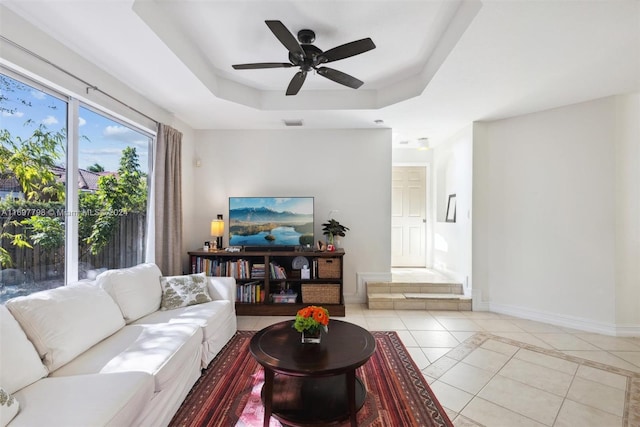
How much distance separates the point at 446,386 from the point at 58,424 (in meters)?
2.39

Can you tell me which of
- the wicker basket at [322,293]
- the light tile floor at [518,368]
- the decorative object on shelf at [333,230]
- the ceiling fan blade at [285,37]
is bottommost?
the light tile floor at [518,368]

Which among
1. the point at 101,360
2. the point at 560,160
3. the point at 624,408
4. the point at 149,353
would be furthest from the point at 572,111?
the point at 101,360

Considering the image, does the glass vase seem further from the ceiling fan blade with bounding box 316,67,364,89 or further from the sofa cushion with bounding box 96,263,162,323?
the ceiling fan blade with bounding box 316,67,364,89

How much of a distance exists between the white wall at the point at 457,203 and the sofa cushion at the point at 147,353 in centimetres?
368

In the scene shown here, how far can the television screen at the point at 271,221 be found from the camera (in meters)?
4.07

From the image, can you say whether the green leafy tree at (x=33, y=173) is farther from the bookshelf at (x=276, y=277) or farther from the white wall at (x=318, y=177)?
the white wall at (x=318, y=177)

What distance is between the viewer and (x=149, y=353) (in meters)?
1.83

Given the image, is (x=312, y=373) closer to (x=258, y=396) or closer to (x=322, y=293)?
(x=258, y=396)

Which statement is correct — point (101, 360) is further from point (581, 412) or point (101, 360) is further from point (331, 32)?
point (581, 412)

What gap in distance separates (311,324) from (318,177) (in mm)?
2784

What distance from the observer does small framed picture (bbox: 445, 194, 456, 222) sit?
4.82 meters

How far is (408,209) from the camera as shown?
5.81 metres

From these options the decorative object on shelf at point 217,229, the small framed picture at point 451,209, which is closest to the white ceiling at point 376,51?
the decorative object on shelf at point 217,229

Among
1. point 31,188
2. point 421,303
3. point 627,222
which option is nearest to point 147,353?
point 31,188
